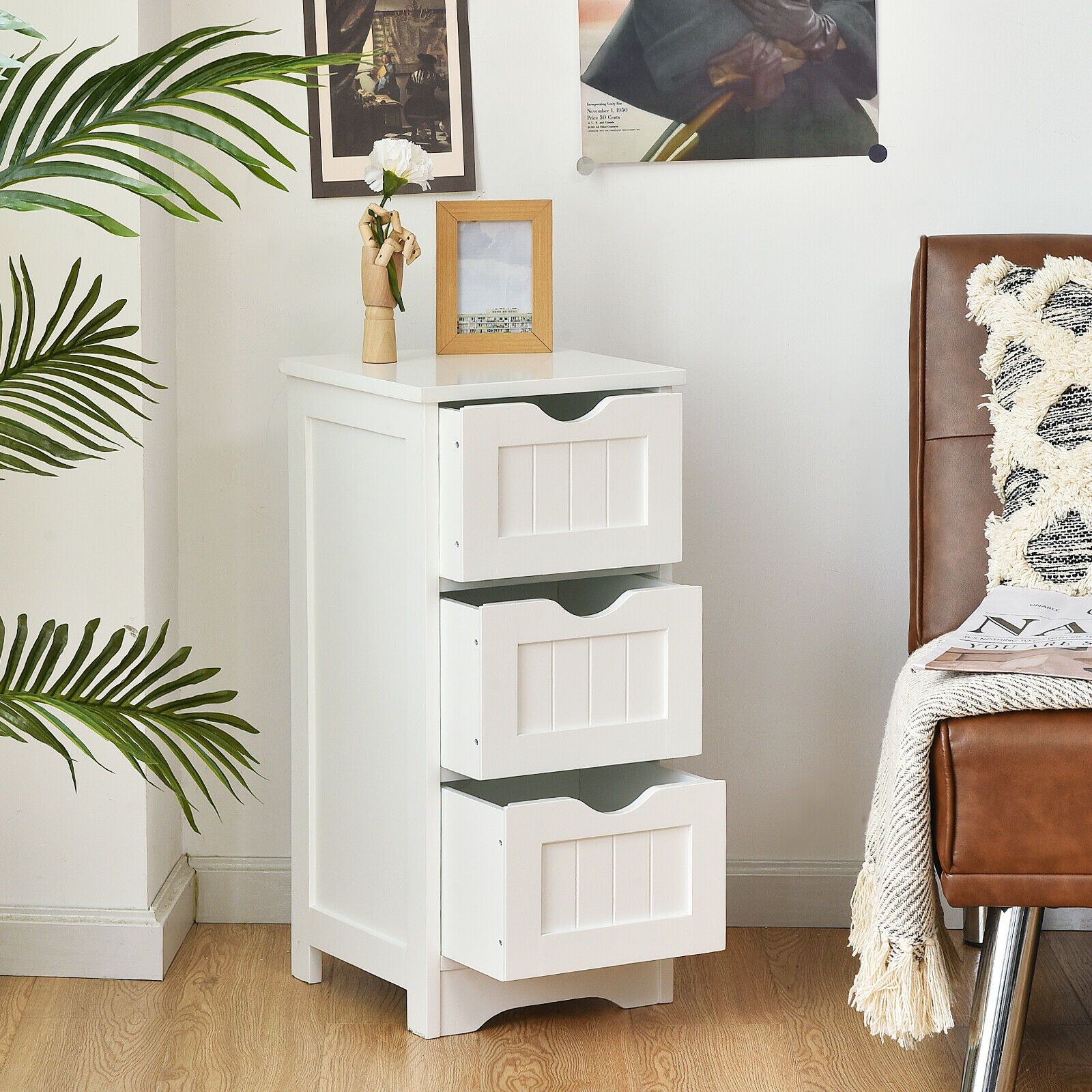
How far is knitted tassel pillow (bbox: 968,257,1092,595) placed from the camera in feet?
5.76

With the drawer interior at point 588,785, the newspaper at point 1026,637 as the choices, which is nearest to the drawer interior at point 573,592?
the drawer interior at point 588,785

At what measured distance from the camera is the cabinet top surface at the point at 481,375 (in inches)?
65.1

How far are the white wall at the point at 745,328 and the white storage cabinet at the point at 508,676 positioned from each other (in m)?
0.26

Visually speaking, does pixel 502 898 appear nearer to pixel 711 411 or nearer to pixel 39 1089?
pixel 39 1089

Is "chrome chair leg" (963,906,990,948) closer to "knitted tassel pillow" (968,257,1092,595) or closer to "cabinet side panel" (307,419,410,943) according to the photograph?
"knitted tassel pillow" (968,257,1092,595)

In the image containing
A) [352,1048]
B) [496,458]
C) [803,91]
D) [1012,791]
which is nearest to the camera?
[1012,791]

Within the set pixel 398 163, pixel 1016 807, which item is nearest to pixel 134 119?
pixel 398 163

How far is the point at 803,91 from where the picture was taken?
6.68 ft

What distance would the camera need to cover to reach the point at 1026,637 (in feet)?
5.36

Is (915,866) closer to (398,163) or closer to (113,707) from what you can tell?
Result: (113,707)

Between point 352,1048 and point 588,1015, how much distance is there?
0.29m

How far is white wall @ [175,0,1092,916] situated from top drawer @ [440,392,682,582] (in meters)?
0.41

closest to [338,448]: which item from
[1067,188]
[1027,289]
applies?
[1027,289]

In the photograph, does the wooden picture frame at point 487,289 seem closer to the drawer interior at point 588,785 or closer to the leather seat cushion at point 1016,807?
the drawer interior at point 588,785
